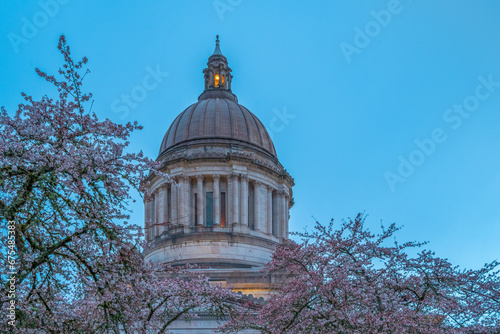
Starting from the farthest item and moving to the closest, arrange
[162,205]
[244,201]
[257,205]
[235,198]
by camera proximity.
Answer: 1. [162,205]
2. [257,205]
3. [244,201]
4. [235,198]

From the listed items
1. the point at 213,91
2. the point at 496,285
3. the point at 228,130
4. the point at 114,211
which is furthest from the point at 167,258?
the point at 114,211

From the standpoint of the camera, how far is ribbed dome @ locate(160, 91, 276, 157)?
5175 centimetres

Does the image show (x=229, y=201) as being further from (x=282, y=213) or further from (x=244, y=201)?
(x=282, y=213)

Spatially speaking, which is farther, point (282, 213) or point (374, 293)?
point (282, 213)

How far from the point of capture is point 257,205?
5009 centimetres

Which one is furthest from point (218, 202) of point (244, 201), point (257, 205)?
point (257, 205)

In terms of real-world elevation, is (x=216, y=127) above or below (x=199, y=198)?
above

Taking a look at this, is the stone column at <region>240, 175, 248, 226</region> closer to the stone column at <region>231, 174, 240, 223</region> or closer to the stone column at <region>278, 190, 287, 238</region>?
the stone column at <region>231, 174, 240, 223</region>

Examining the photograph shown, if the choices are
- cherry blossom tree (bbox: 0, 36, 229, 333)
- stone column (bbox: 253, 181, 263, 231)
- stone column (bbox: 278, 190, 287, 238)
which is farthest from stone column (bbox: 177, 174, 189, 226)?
cherry blossom tree (bbox: 0, 36, 229, 333)

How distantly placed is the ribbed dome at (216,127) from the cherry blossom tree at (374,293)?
101ft

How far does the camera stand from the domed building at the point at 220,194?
47.1 meters

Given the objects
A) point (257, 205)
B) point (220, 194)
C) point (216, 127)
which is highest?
point (216, 127)

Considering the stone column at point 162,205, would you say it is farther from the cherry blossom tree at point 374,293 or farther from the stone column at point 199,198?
the cherry blossom tree at point 374,293

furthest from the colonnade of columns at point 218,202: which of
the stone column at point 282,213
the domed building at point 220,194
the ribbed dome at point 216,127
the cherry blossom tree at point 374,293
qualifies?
the cherry blossom tree at point 374,293
